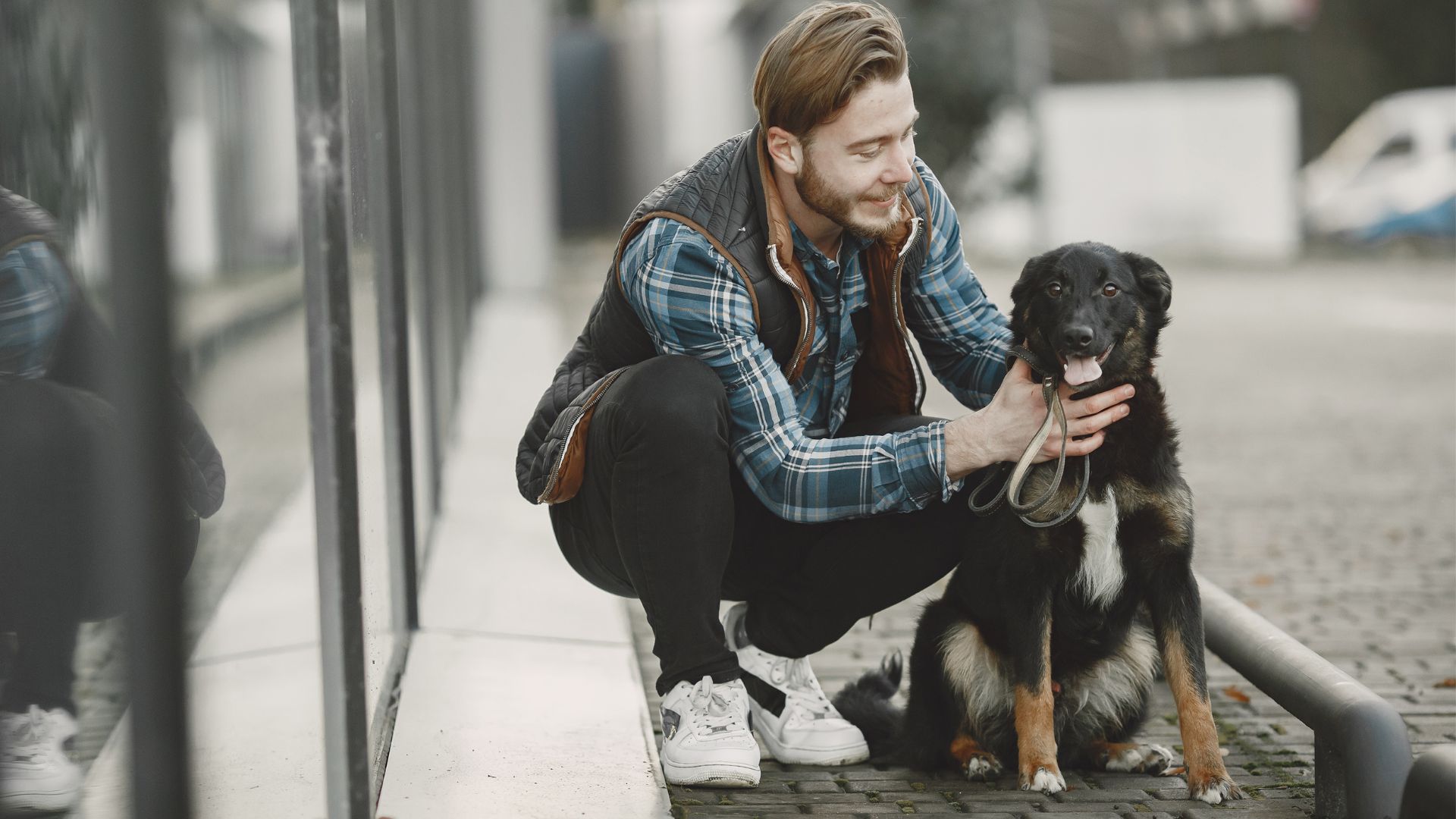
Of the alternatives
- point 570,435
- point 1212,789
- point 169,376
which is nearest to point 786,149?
point 570,435

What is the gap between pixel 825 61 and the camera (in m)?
2.94

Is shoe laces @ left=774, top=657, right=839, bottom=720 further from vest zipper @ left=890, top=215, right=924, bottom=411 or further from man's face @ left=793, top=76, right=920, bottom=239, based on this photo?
man's face @ left=793, top=76, right=920, bottom=239

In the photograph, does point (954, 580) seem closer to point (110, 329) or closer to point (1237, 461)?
point (110, 329)

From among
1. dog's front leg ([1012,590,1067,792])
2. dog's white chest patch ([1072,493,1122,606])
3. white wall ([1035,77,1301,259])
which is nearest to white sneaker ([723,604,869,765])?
dog's front leg ([1012,590,1067,792])

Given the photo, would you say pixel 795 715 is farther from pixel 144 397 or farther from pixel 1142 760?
pixel 144 397

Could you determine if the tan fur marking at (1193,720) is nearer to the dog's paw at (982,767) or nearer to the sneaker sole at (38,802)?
the dog's paw at (982,767)

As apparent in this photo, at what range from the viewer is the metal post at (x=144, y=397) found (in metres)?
1.68

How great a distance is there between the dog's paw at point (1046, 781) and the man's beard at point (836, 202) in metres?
1.11

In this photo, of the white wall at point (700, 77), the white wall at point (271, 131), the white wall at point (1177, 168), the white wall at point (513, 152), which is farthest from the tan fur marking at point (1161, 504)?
the white wall at point (700, 77)

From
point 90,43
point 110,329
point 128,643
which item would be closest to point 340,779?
point 128,643

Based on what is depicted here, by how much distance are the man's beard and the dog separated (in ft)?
1.10

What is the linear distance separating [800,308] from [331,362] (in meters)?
1.23

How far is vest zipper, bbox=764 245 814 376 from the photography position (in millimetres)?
3031

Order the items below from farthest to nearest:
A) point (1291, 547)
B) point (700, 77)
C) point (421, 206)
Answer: point (700, 77) < point (421, 206) < point (1291, 547)
